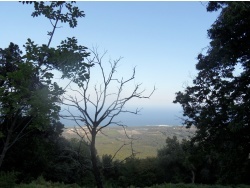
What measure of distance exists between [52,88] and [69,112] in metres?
1.21

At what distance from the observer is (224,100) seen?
1809 cm

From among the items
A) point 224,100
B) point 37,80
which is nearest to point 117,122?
point 37,80

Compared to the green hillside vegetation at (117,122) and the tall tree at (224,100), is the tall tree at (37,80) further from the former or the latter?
the tall tree at (224,100)

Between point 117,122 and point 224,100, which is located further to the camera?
point 224,100

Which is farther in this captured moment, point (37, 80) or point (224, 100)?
point (224, 100)

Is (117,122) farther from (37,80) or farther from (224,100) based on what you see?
(224,100)

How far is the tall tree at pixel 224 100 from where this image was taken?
14852mm

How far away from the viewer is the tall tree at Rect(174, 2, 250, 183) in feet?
48.7

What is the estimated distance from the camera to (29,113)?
493 cm

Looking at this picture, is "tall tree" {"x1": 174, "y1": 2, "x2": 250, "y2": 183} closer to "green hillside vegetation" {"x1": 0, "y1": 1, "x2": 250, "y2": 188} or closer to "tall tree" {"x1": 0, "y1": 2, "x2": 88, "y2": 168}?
"green hillside vegetation" {"x1": 0, "y1": 1, "x2": 250, "y2": 188}

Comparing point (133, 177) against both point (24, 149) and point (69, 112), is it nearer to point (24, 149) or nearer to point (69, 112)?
point (24, 149)

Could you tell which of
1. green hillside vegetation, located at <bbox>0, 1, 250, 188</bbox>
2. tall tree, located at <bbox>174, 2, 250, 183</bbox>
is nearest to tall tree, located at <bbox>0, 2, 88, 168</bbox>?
green hillside vegetation, located at <bbox>0, 1, 250, 188</bbox>

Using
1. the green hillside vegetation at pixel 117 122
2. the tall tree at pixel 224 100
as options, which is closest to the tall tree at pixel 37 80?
the green hillside vegetation at pixel 117 122

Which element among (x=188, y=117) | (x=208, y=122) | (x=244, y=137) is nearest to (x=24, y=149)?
(x=188, y=117)
